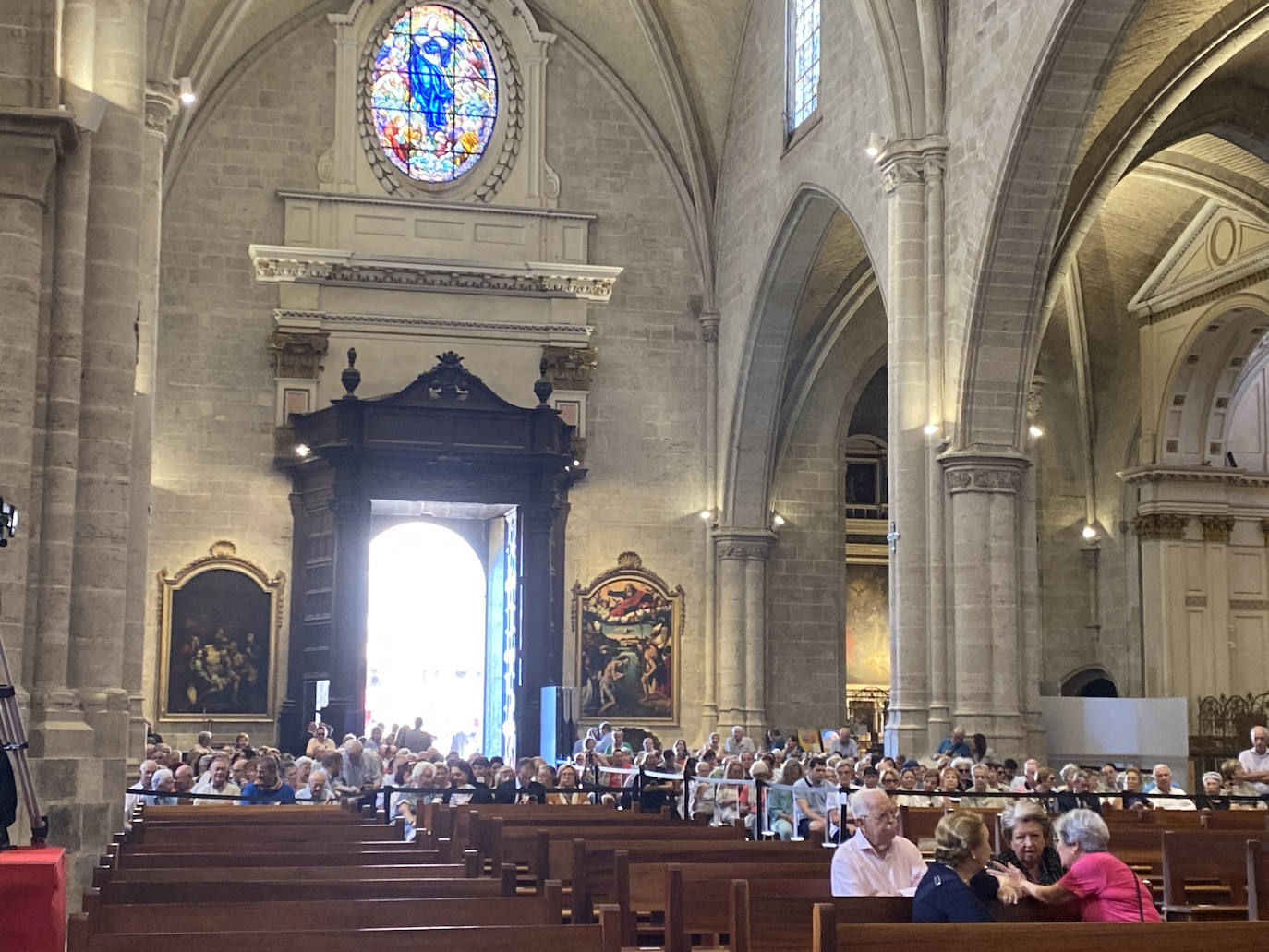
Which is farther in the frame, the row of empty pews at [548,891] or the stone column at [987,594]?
the stone column at [987,594]

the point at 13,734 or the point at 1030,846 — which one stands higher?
the point at 13,734

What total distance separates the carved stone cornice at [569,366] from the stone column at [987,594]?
8.94 metres

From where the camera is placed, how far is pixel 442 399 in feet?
74.5

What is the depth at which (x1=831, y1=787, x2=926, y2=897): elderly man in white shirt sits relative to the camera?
6336mm

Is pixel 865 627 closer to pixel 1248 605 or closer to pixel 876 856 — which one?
pixel 1248 605

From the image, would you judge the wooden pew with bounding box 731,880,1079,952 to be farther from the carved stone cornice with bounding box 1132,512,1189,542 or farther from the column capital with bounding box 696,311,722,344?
the carved stone cornice with bounding box 1132,512,1189,542

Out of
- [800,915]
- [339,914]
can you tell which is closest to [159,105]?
[339,914]

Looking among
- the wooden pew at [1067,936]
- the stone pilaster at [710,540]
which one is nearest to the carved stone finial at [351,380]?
the stone pilaster at [710,540]

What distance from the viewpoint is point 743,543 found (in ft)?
82.3

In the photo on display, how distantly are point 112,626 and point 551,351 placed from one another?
15363mm

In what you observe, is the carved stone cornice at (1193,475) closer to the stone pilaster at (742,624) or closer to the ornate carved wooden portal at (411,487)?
the stone pilaster at (742,624)

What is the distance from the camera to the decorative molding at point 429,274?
23984 mm

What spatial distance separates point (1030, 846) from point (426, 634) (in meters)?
24.3

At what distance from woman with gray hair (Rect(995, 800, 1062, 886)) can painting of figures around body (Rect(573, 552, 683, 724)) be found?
60.6 ft
